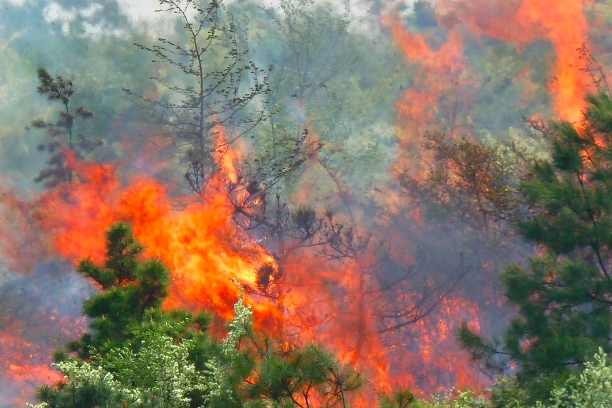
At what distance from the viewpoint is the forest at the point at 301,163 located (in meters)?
22.5

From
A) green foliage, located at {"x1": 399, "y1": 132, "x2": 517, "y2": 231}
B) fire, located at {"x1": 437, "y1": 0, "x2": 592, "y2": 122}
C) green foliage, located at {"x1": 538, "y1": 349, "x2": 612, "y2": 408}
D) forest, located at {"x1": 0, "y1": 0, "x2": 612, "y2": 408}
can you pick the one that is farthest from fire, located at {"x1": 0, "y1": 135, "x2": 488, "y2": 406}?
green foliage, located at {"x1": 538, "y1": 349, "x2": 612, "y2": 408}

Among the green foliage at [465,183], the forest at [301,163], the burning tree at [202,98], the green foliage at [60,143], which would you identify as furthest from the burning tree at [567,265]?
the green foliage at [60,143]

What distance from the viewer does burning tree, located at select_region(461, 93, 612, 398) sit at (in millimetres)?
13109

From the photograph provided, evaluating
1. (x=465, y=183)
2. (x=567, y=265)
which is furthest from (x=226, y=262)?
(x=567, y=265)

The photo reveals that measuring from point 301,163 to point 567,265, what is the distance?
1313cm

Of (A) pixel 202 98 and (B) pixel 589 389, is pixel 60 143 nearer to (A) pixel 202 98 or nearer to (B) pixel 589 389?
(A) pixel 202 98

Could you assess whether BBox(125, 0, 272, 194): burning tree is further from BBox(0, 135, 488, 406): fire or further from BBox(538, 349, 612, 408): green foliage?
BBox(538, 349, 612, 408): green foliage

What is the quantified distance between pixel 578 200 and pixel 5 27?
65.5ft

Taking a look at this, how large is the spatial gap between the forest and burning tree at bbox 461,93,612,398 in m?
4.08

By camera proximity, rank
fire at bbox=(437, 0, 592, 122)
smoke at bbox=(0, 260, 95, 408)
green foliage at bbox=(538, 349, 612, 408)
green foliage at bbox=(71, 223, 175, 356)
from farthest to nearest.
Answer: fire at bbox=(437, 0, 592, 122), smoke at bbox=(0, 260, 95, 408), green foliage at bbox=(71, 223, 175, 356), green foliage at bbox=(538, 349, 612, 408)

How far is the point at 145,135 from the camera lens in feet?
83.8

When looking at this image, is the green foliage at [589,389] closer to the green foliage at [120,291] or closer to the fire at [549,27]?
the green foliage at [120,291]

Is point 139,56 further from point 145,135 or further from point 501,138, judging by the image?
point 501,138

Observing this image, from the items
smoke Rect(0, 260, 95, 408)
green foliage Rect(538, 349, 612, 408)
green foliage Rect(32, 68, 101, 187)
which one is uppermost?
green foliage Rect(32, 68, 101, 187)
